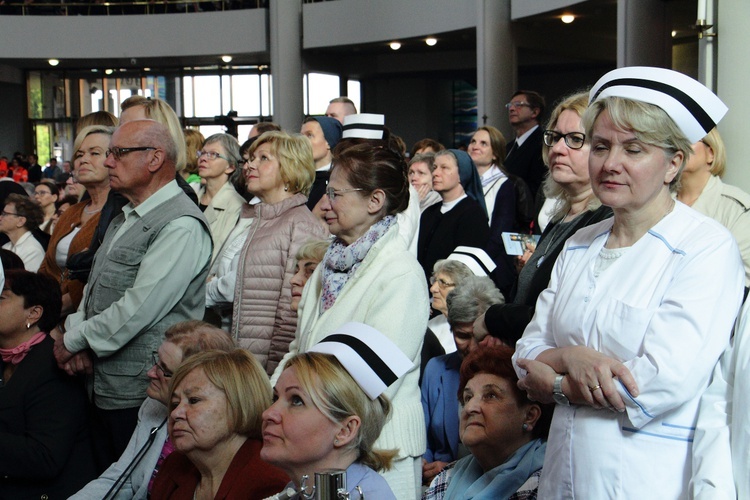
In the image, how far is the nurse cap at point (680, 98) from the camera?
203 centimetres

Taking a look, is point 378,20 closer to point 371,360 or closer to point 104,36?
point 104,36

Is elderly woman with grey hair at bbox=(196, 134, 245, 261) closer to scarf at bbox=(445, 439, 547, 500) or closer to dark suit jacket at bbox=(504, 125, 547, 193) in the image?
dark suit jacket at bbox=(504, 125, 547, 193)

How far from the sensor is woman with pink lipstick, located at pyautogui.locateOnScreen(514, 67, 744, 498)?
6.36 feet

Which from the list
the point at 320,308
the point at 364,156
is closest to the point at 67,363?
the point at 320,308

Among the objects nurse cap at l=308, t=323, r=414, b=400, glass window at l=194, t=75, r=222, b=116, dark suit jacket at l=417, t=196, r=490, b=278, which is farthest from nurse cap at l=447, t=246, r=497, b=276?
glass window at l=194, t=75, r=222, b=116

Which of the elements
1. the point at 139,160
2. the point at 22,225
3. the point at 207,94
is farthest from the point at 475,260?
the point at 207,94

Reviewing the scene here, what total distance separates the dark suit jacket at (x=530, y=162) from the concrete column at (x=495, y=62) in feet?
21.5

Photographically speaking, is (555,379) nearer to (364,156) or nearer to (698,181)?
(364,156)

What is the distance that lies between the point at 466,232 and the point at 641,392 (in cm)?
364

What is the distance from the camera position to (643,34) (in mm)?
9656

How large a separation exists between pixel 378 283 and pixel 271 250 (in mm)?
1162

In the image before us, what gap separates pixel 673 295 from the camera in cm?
196

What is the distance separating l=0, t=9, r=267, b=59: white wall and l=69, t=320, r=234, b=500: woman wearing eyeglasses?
17.4 metres

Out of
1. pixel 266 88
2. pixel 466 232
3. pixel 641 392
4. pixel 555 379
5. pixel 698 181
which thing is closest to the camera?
pixel 641 392
